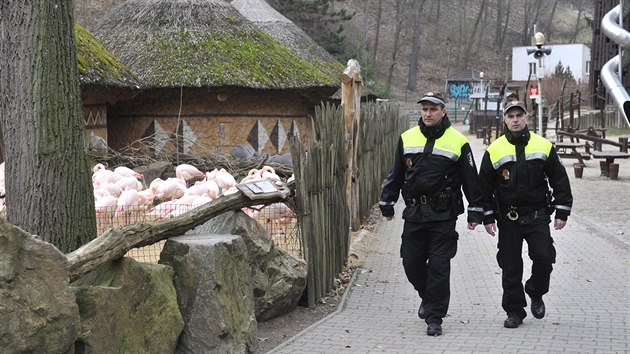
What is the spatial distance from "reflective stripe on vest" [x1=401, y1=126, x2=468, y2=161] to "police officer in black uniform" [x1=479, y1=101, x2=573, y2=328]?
290mm

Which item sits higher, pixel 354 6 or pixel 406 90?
pixel 354 6

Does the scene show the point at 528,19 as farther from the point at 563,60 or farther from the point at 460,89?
the point at 460,89

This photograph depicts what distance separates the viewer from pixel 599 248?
11.5m

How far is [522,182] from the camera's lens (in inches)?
284

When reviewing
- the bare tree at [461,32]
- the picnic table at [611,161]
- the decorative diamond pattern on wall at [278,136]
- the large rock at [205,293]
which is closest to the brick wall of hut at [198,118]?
the decorative diamond pattern on wall at [278,136]

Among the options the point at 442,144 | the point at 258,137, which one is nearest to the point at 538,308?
the point at 442,144

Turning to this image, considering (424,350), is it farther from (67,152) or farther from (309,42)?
(309,42)

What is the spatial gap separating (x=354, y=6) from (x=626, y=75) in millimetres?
48573

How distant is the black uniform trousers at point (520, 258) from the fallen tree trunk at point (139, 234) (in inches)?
77.9

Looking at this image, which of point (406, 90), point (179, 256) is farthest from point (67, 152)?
point (406, 90)

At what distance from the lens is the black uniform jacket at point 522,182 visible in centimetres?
721

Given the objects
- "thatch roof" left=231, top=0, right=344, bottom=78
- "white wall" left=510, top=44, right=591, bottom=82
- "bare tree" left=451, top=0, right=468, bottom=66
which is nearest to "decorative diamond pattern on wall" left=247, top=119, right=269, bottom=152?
"thatch roof" left=231, top=0, right=344, bottom=78

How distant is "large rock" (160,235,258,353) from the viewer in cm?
587

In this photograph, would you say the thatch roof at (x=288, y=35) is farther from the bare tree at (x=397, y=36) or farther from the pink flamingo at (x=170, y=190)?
the bare tree at (x=397, y=36)
